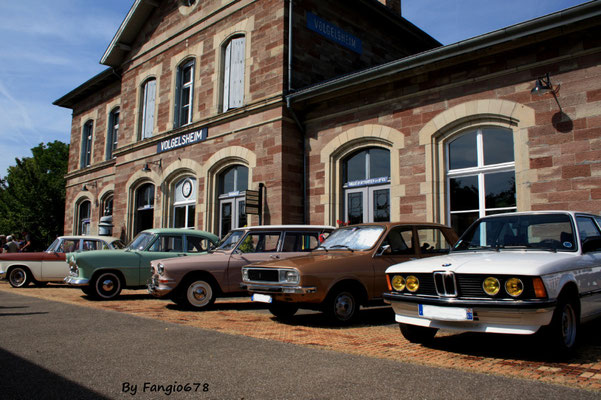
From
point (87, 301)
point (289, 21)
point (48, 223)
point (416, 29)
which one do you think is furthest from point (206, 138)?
point (48, 223)

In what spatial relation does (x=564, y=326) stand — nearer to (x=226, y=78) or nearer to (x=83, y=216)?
(x=226, y=78)

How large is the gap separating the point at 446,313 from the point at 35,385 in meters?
3.82

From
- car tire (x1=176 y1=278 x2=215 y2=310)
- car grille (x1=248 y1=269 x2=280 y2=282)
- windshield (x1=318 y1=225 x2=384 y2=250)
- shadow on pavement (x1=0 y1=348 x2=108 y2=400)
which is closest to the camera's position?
shadow on pavement (x1=0 y1=348 x2=108 y2=400)

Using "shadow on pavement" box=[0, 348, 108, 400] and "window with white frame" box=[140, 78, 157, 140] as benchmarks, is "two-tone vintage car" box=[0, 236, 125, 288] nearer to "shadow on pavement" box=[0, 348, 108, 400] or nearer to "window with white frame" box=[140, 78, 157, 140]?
"window with white frame" box=[140, 78, 157, 140]

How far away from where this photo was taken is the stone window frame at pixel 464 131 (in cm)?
1021

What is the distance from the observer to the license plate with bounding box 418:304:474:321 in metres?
4.95

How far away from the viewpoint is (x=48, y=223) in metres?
32.4

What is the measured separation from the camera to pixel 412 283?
5574mm

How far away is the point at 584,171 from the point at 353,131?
19.3 feet

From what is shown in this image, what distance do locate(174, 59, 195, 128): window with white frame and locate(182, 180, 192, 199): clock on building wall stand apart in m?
2.29

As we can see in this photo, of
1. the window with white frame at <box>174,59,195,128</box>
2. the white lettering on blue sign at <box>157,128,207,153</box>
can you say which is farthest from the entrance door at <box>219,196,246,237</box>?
the window with white frame at <box>174,59,195,128</box>

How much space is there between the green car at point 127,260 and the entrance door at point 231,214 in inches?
157

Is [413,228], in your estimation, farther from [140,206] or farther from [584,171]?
[140,206]

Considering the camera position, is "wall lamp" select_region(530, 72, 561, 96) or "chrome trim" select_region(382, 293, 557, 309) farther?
"wall lamp" select_region(530, 72, 561, 96)
